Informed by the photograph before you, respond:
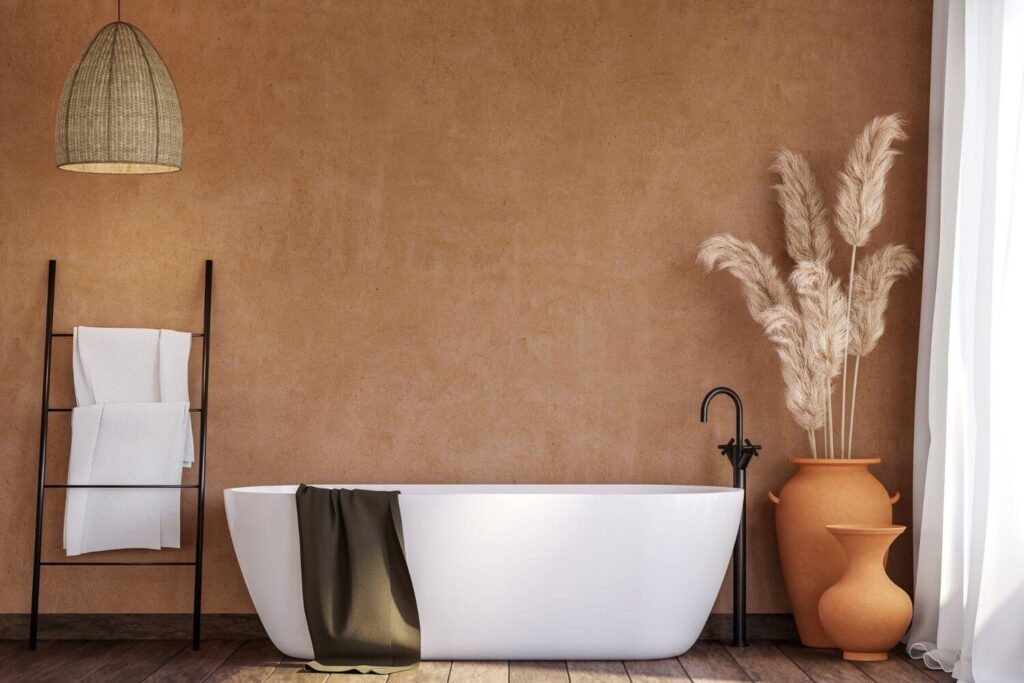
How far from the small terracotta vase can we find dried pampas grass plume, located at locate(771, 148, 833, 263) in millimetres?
1026

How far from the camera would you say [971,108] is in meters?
3.49

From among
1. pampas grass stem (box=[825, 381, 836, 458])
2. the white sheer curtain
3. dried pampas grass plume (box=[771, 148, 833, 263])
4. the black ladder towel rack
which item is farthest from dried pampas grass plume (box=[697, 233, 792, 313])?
the black ladder towel rack

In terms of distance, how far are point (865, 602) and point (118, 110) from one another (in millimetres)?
2805

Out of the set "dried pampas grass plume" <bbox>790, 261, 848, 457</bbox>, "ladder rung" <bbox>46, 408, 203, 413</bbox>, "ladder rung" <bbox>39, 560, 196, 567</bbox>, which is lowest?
"ladder rung" <bbox>39, 560, 196, 567</bbox>

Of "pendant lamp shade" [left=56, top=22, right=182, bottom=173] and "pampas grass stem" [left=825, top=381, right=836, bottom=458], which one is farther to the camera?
"pampas grass stem" [left=825, top=381, right=836, bottom=458]

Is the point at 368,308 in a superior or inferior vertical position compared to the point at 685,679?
superior

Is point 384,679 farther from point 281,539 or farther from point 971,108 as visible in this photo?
point 971,108

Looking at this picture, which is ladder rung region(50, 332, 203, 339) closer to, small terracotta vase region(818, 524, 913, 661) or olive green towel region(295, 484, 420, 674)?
olive green towel region(295, 484, 420, 674)

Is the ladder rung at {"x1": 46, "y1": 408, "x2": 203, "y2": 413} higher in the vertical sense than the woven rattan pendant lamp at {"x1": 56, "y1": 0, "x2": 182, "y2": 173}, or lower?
lower

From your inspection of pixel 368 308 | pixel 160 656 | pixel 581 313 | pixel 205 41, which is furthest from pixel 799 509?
pixel 205 41

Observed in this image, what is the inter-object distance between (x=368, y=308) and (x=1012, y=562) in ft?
7.74

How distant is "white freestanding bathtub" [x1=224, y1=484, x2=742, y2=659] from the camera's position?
3311 mm

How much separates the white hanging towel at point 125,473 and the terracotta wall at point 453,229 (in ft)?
0.56

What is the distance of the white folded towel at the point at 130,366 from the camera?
3.88 m
